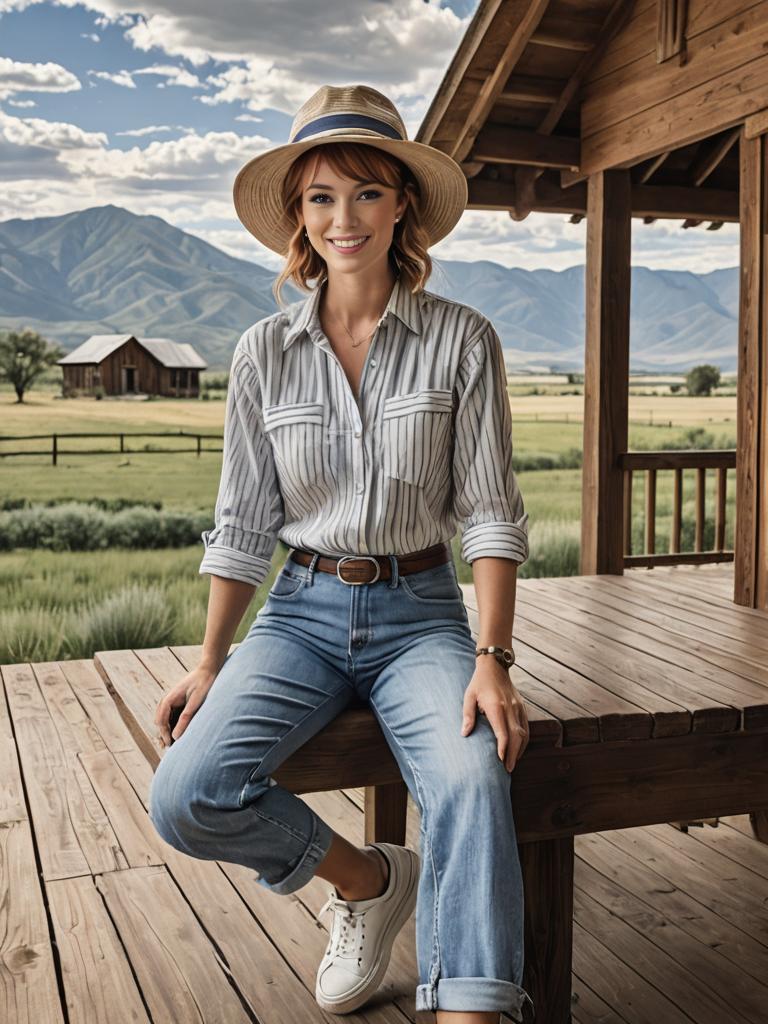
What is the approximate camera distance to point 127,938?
97.8 inches

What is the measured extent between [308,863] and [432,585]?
560 mm

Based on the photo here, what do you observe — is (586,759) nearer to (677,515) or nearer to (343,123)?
(343,123)

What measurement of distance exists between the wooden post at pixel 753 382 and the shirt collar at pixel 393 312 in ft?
6.80

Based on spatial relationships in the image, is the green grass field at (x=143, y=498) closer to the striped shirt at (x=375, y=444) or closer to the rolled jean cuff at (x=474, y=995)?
the striped shirt at (x=375, y=444)

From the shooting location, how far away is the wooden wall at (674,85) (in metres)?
3.75

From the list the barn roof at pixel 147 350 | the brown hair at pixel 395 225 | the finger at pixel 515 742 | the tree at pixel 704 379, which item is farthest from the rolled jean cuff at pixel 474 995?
the tree at pixel 704 379

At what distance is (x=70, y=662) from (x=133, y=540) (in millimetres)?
2710

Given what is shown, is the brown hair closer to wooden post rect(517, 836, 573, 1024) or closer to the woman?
the woman

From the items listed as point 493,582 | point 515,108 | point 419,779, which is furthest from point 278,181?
point 515,108

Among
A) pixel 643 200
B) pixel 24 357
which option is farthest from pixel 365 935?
pixel 24 357

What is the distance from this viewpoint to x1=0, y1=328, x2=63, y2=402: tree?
7922mm

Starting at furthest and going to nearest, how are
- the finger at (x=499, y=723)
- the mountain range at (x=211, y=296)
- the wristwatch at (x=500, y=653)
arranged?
the mountain range at (x=211, y=296)
the wristwatch at (x=500, y=653)
the finger at (x=499, y=723)

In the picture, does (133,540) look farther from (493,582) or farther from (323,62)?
(493,582)

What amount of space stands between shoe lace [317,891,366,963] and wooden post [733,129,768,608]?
2239 mm
